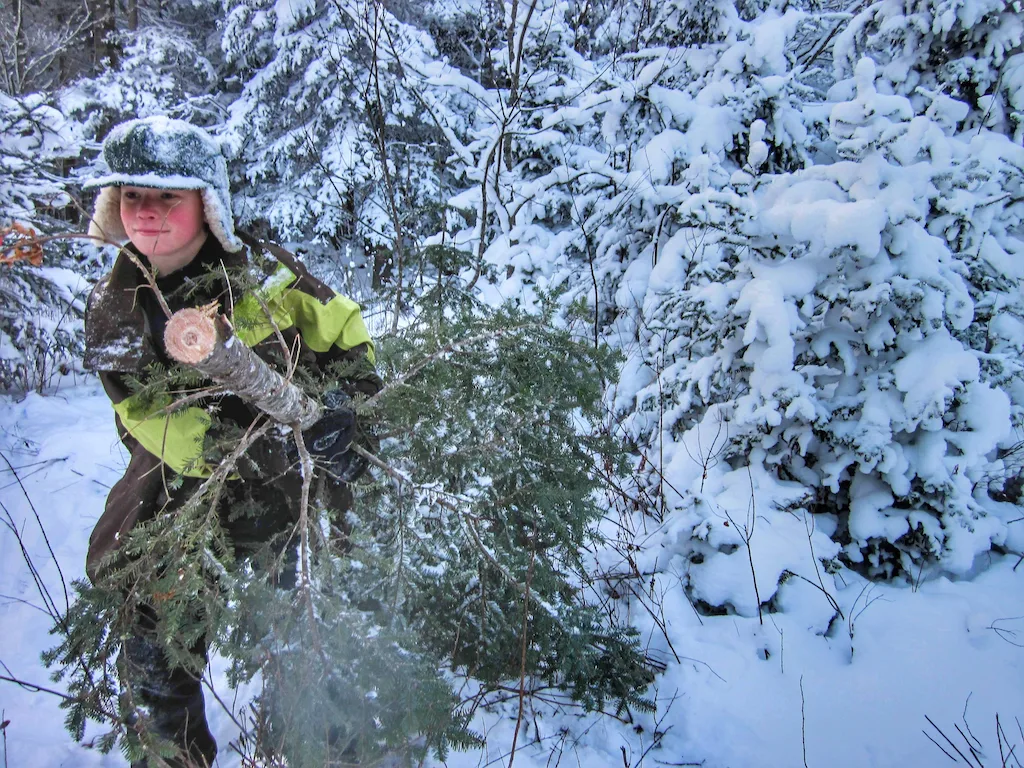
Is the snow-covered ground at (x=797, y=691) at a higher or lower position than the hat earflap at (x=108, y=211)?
lower

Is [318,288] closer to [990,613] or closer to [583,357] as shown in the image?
[583,357]

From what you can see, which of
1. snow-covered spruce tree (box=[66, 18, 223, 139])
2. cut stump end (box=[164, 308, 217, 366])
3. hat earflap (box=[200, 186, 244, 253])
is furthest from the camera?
snow-covered spruce tree (box=[66, 18, 223, 139])

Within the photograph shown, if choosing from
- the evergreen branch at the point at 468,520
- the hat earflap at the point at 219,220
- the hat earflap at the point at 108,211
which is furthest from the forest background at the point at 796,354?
the hat earflap at the point at 108,211

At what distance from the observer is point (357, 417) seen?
2139 millimetres

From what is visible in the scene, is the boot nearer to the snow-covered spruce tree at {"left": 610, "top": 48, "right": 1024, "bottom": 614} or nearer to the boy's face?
the boy's face

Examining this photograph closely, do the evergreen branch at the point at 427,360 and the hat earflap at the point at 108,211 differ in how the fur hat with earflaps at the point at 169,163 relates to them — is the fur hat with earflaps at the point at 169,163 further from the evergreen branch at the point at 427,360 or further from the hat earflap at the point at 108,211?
the evergreen branch at the point at 427,360

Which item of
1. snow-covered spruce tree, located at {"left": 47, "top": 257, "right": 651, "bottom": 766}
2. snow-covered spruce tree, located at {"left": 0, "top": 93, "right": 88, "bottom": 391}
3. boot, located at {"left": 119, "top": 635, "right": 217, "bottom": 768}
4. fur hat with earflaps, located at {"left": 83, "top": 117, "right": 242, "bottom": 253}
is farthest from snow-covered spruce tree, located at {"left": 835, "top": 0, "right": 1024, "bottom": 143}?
snow-covered spruce tree, located at {"left": 0, "top": 93, "right": 88, "bottom": 391}

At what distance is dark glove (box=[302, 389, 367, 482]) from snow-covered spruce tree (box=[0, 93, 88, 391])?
15.8ft

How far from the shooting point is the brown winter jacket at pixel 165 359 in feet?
5.73

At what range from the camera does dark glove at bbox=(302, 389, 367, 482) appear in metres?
1.84

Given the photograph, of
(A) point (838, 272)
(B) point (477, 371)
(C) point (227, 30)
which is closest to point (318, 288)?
(B) point (477, 371)

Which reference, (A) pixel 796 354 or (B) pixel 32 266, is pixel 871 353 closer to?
(A) pixel 796 354

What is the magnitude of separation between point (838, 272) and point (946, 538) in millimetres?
1669

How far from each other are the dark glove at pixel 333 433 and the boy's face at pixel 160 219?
77cm
